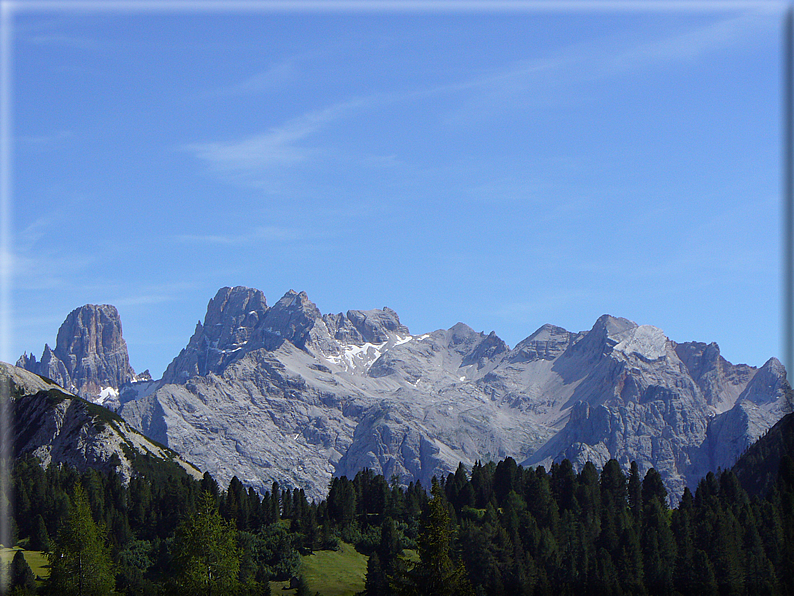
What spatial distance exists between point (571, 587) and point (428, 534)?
4387 inches

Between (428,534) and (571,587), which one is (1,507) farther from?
(428,534)

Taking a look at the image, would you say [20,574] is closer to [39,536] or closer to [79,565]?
[39,536]

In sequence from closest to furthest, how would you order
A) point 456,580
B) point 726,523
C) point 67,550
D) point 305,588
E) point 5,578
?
point 456,580
point 67,550
point 5,578
point 305,588
point 726,523

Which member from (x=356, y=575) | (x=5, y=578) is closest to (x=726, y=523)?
(x=356, y=575)

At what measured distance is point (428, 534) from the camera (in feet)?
287

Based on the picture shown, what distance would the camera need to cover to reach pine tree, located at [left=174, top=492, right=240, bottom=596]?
85062 millimetres

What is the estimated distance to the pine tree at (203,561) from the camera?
3349 inches

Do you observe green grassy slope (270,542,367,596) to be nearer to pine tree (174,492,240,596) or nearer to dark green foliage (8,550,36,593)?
dark green foliage (8,550,36,593)

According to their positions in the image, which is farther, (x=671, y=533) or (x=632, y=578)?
(x=671, y=533)

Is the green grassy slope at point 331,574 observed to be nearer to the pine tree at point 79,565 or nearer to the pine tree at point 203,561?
the pine tree at point 79,565

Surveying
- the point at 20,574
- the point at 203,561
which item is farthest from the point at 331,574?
the point at 203,561

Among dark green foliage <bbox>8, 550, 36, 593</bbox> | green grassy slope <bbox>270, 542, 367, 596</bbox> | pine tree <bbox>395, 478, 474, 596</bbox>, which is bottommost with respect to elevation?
green grassy slope <bbox>270, 542, 367, 596</bbox>

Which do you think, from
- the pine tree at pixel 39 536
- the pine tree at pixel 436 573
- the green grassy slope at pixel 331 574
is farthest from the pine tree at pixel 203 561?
the pine tree at pixel 39 536

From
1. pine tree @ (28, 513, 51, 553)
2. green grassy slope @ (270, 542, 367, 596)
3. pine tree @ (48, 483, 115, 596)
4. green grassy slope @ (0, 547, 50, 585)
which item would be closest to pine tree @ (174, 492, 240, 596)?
pine tree @ (48, 483, 115, 596)
